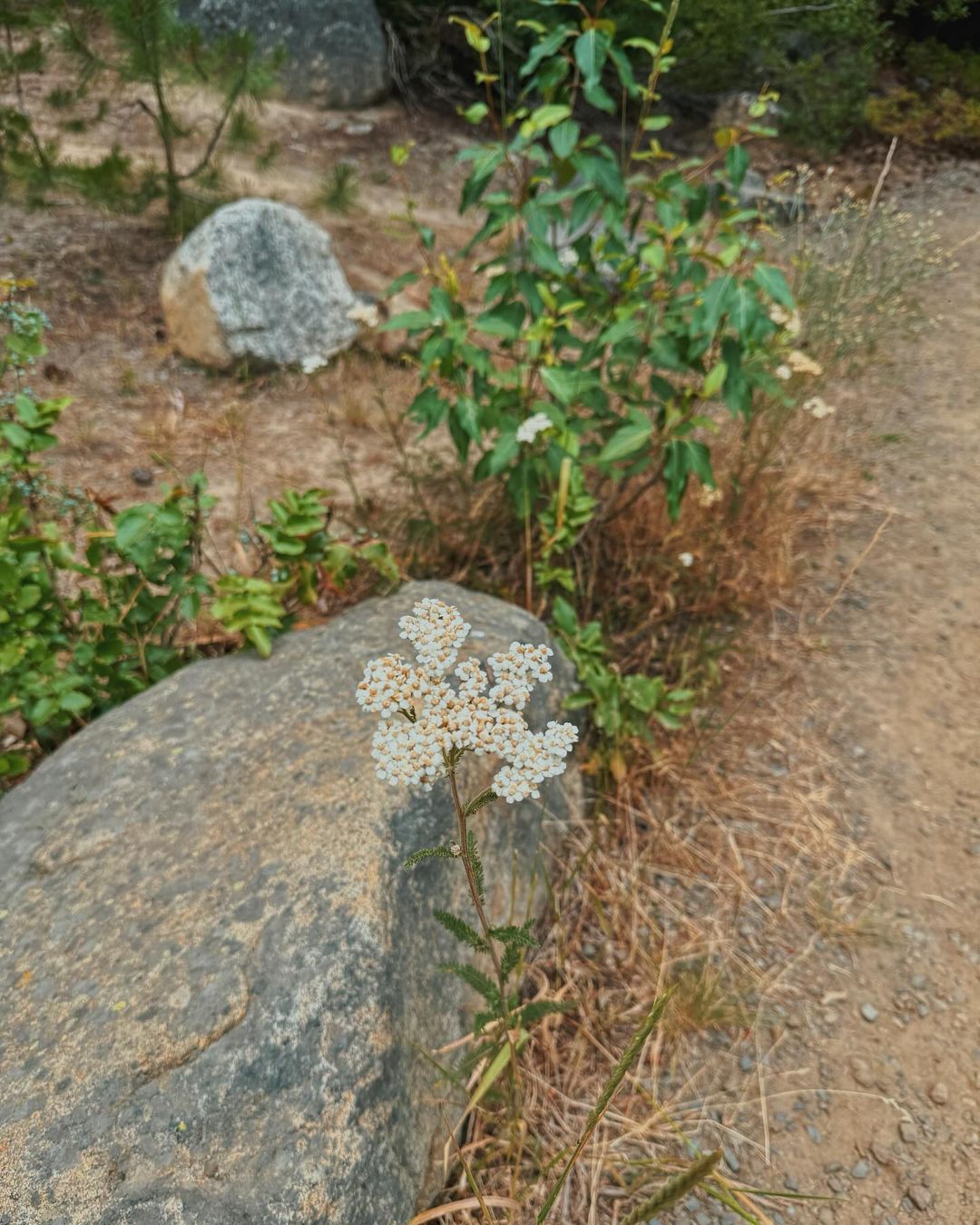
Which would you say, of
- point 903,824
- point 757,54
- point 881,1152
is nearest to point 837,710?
point 903,824

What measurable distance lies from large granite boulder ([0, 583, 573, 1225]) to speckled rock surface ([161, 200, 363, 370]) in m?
2.78

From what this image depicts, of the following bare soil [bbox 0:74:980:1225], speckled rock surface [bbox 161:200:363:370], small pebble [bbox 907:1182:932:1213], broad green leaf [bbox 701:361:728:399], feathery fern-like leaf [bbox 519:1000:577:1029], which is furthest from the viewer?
speckled rock surface [bbox 161:200:363:370]

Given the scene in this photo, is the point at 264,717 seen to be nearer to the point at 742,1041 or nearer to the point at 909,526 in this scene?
the point at 742,1041

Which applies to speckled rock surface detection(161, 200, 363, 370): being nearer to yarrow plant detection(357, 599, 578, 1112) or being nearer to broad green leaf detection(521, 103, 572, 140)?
broad green leaf detection(521, 103, 572, 140)

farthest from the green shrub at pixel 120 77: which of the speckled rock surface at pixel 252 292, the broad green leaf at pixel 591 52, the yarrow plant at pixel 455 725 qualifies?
the yarrow plant at pixel 455 725

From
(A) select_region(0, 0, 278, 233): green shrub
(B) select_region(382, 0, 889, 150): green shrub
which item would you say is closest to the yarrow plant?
(A) select_region(0, 0, 278, 233): green shrub

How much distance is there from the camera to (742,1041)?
62.7 inches

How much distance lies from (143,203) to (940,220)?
4.34m

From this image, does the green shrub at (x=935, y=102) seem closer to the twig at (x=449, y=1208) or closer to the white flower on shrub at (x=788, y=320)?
the white flower on shrub at (x=788, y=320)

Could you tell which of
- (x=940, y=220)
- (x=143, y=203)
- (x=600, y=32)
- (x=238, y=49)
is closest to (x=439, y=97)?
(x=238, y=49)

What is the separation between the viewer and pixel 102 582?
1870mm

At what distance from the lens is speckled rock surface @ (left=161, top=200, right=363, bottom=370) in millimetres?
3857

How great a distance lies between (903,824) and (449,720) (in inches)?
63.7

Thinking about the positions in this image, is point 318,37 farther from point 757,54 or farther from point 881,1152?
point 881,1152
